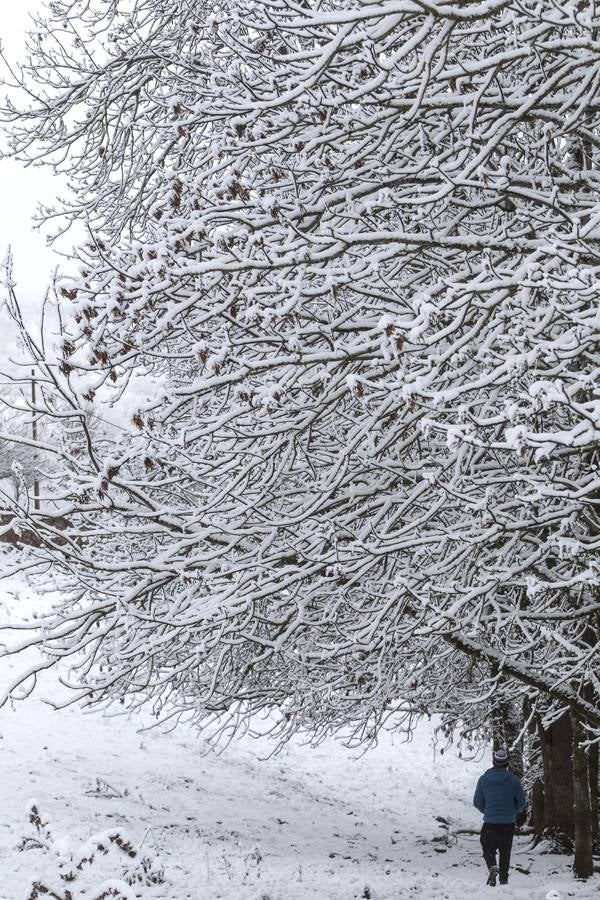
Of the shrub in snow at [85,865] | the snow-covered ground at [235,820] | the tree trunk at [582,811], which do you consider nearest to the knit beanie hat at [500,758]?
the tree trunk at [582,811]

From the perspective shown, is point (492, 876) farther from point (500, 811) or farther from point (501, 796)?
point (501, 796)

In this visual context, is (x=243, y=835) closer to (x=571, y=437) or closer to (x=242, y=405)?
(x=242, y=405)

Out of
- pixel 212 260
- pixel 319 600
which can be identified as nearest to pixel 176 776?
pixel 319 600

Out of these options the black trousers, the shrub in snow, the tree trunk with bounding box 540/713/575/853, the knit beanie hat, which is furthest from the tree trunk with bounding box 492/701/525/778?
the shrub in snow

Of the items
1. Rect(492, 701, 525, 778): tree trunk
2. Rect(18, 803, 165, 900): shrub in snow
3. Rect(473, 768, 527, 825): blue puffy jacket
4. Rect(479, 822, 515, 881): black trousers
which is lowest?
Rect(18, 803, 165, 900): shrub in snow

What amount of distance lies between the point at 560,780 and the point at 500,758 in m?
1.97

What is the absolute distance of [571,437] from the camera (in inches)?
124

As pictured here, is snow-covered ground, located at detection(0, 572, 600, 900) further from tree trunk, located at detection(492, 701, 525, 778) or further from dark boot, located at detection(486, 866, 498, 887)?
tree trunk, located at detection(492, 701, 525, 778)

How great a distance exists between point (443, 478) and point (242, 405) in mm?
1336

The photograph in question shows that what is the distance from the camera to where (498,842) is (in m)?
7.77

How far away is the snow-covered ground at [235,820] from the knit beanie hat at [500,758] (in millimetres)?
1005

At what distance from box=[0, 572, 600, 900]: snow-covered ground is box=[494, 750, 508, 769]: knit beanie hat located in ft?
3.30

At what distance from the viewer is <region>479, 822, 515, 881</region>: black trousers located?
25.4ft

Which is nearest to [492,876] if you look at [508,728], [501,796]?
[501,796]
